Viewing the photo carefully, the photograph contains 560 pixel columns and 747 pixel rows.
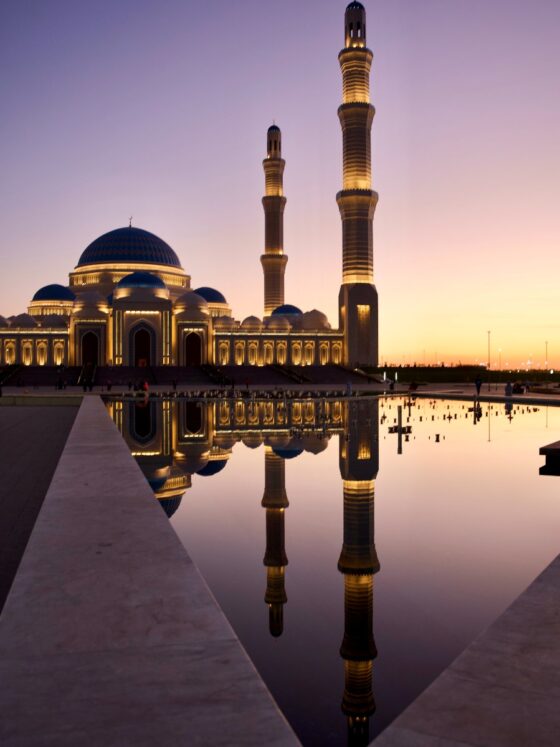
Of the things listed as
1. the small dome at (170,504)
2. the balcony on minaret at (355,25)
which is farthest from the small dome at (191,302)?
the small dome at (170,504)

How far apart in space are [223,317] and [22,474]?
64238 mm

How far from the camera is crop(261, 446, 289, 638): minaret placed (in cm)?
588

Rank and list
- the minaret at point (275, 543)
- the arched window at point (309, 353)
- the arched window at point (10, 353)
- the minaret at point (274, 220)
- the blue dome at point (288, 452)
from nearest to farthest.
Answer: the minaret at point (275, 543) < the blue dome at point (288, 452) < the arched window at point (10, 353) < the arched window at point (309, 353) < the minaret at point (274, 220)

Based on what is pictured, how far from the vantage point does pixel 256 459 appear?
49.0 feet

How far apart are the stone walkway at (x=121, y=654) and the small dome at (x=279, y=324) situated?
209 ft

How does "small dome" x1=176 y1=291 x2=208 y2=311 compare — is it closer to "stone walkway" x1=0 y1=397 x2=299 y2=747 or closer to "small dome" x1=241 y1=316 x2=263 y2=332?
"small dome" x1=241 y1=316 x2=263 y2=332

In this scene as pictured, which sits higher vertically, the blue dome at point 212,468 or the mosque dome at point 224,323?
the mosque dome at point 224,323

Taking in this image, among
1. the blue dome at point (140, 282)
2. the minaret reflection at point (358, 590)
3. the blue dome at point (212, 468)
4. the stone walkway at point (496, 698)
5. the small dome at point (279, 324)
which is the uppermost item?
the blue dome at point (140, 282)

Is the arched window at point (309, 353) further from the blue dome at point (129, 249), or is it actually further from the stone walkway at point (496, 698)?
the stone walkway at point (496, 698)

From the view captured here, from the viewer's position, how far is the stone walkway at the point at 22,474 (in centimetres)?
704

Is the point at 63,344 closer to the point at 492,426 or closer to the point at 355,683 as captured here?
the point at 492,426

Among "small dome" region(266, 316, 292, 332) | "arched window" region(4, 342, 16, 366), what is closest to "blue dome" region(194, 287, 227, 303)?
"small dome" region(266, 316, 292, 332)

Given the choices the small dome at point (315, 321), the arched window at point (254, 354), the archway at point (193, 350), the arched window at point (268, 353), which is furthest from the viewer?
the small dome at point (315, 321)

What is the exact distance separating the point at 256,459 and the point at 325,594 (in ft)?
28.2
